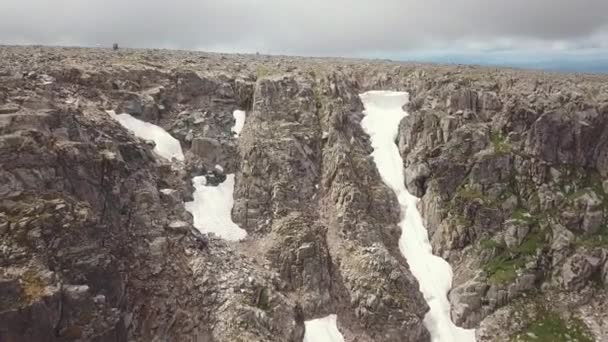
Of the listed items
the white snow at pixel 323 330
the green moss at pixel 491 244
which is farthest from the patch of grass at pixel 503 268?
the white snow at pixel 323 330

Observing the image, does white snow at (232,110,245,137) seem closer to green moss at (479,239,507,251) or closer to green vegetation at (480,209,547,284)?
green moss at (479,239,507,251)

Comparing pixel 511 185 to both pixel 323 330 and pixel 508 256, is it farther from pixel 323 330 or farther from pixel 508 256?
pixel 323 330

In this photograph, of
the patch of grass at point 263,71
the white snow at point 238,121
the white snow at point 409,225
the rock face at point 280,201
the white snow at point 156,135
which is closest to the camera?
the rock face at point 280,201

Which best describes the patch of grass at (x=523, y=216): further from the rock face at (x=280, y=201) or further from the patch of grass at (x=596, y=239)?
the patch of grass at (x=596, y=239)

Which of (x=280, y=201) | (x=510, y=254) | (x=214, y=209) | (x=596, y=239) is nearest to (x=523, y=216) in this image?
(x=510, y=254)

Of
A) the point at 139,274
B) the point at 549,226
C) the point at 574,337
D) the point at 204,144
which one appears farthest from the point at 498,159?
the point at 139,274

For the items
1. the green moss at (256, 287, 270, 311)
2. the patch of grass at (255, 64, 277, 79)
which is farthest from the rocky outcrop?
the green moss at (256, 287, 270, 311)

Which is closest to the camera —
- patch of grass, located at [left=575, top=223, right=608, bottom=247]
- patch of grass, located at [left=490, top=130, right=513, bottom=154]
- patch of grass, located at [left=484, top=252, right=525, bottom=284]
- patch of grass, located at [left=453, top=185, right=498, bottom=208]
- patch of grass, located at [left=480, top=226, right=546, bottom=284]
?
patch of grass, located at [left=484, top=252, right=525, bottom=284]
